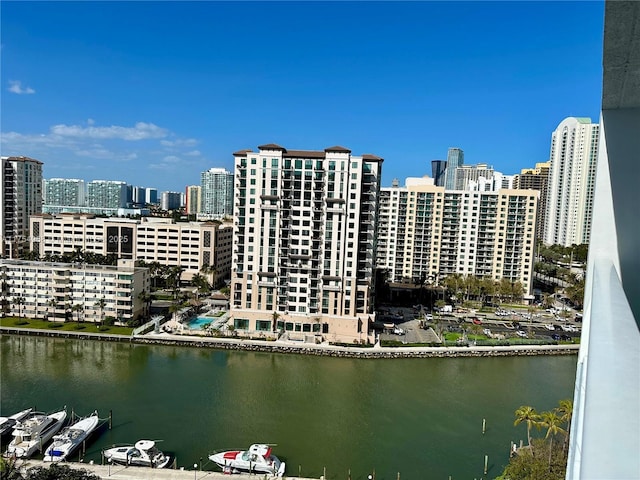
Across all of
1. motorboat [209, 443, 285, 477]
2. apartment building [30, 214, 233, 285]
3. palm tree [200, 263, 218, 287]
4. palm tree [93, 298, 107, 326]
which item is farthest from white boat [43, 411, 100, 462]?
apartment building [30, 214, 233, 285]

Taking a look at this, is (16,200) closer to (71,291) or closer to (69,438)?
(71,291)

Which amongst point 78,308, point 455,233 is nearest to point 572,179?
point 455,233

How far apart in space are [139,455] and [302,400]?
11.9 ft

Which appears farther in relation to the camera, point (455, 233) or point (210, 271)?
point (455, 233)

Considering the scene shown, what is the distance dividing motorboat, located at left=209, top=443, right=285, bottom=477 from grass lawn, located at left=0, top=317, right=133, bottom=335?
7.90 metres

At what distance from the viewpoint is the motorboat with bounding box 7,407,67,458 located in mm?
6934

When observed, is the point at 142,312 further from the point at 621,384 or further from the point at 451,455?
the point at 621,384

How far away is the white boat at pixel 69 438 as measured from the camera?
6869mm

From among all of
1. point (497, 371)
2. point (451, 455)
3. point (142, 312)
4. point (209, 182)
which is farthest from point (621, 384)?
point (209, 182)

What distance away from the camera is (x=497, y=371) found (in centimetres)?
1202

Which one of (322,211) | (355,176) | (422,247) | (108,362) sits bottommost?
(108,362)

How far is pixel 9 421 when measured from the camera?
7.68 meters

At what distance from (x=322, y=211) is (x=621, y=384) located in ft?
42.0

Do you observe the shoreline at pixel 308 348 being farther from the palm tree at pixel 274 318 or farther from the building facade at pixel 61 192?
the building facade at pixel 61 192
